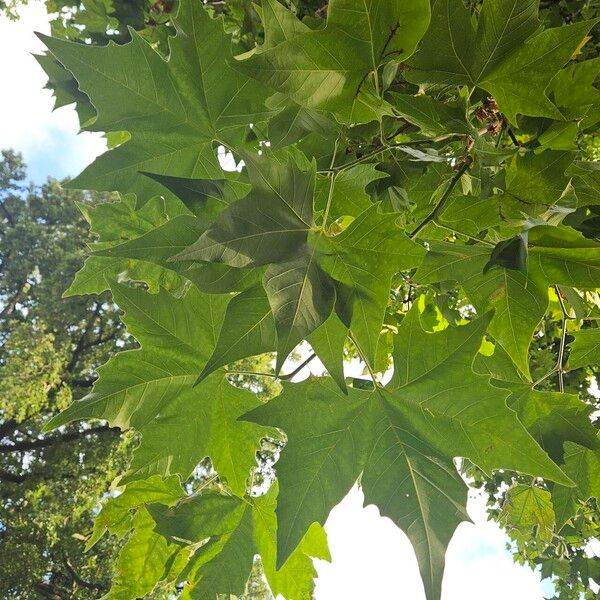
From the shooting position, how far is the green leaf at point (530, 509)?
3.85 ft

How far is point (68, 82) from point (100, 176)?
A: 1.43 feet

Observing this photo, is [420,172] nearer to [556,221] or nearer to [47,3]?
[556,221]

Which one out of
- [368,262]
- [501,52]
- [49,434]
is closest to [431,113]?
[501,52]

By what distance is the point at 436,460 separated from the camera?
75 centimetres

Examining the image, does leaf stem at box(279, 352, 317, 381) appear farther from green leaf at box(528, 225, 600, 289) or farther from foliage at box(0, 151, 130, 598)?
foliage at box(0, 151, 130, 598)

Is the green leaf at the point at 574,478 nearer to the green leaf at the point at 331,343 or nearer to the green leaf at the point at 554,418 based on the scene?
the green leaf at the point at 554,418

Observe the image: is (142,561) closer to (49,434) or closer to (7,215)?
(49,434)

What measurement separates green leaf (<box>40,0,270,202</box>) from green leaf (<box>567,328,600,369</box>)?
2.21 ft

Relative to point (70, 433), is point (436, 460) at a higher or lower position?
lower

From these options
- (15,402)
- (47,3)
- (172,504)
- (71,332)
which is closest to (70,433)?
(15,402)

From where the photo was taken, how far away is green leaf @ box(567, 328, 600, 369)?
3.26 feet

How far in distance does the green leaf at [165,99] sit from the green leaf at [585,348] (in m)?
0.67

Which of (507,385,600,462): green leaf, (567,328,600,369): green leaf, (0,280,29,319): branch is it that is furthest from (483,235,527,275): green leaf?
(0,280,29,319): branch

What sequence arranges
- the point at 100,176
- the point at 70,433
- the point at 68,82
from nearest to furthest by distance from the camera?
the point at 100,176 < the point at 68,82 < the point at 70,433
